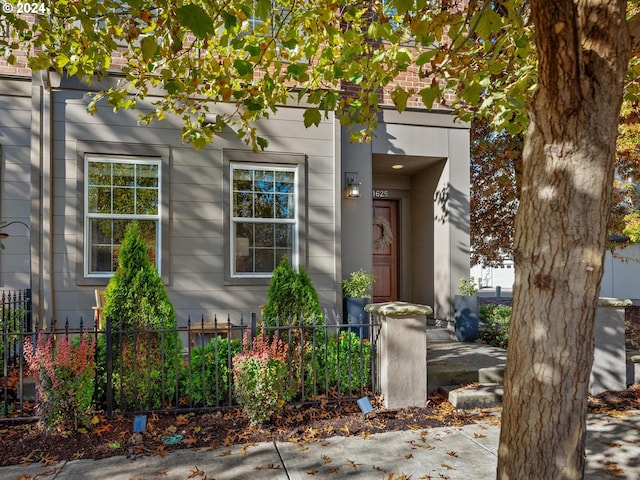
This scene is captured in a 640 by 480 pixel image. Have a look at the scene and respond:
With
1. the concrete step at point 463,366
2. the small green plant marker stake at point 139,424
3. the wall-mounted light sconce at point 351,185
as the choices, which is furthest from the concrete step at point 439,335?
the small green plant marker stake at point 139,424

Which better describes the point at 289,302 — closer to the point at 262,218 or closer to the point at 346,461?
the point at 346,461

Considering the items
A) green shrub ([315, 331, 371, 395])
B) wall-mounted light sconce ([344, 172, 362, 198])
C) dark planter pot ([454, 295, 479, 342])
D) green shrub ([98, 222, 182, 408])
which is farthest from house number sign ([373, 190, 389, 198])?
green shrub ([98, 222, 182, 408])

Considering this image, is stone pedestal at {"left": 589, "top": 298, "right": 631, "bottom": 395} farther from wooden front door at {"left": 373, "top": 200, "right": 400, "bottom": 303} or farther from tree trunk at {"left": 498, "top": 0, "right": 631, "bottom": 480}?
tree trunk at {"left": 498, "top": 0, "right": 631, "bottom": 480}

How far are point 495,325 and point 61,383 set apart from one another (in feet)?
22.4

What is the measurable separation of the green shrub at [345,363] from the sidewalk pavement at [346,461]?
0.92 m

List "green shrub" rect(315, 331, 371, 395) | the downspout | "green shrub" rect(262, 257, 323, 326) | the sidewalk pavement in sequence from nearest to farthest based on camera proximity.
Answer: the sidewalk pavement < "green shrub" rect(262, 257, 323, 326) < "green shrub" rect(315, 331, 371, 395) < the downspout

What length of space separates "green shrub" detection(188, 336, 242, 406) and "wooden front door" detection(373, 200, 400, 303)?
449 cm

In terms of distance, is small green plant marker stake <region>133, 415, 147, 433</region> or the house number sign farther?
the house number sign

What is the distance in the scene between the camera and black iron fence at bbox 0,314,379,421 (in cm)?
438

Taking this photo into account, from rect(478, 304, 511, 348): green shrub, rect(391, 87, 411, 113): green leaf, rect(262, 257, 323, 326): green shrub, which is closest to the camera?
rect(391, 87, 411, 113): green leaf

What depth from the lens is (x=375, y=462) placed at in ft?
11.6

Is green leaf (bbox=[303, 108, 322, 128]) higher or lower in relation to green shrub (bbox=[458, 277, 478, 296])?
higher

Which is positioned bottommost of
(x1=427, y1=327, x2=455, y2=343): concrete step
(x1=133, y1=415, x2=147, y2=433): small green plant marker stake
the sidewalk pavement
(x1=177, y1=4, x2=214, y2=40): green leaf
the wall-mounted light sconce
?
the sidewalk pavement

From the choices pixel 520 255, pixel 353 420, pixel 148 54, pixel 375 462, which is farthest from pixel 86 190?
pixel 520 255
